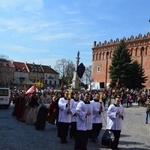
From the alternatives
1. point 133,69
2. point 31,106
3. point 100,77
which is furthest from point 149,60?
point 31,106

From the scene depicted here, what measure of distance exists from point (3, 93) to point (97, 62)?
55552 millimetres

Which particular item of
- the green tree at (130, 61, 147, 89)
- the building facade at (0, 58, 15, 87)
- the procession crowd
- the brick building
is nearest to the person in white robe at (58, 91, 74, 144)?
the procession crowd

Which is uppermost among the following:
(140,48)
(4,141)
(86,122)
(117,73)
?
(140,48)

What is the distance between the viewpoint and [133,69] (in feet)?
191

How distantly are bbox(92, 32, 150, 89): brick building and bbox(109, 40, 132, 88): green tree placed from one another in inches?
386

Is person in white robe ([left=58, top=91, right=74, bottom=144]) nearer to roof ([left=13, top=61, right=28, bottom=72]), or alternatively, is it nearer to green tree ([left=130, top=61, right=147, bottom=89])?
green tree ([left=130, top=61, right=147, bottom=89])

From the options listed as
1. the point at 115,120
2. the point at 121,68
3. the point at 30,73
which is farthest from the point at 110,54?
the point at 115,120

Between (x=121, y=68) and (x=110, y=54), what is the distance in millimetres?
20860

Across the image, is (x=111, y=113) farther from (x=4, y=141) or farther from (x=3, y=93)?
(x=3, y=93)

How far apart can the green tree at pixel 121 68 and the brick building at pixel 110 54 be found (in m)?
9.80

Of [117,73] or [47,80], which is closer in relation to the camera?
[117,73]

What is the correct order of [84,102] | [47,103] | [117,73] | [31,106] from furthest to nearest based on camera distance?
[117,73] < [31,106] < [47,103] < [84,102]

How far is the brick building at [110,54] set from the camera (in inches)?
2714

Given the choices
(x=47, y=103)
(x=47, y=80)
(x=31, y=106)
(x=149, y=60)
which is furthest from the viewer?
(x=47, y=80)
